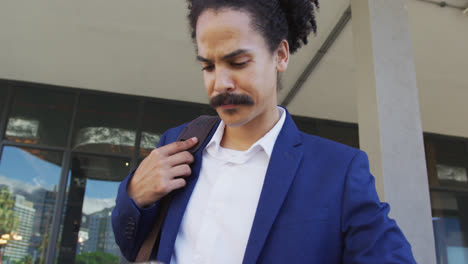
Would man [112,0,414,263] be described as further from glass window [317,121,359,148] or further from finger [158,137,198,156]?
A: glass window [317,121,359,148]

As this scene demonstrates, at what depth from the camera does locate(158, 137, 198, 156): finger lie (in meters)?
1.20

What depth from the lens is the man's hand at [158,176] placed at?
3.65ft

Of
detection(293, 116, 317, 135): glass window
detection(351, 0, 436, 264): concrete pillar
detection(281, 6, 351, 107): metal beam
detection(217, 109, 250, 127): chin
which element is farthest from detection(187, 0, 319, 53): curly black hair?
detection(293, 116, 317, 135): glass window

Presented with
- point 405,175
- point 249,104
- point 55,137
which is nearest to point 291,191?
point 249,104

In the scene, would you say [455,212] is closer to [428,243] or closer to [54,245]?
[428,243]

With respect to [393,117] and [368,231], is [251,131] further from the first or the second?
[393,117]

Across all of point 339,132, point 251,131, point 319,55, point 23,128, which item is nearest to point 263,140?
point 251,131

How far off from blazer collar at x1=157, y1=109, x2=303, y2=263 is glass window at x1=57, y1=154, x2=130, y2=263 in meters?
4.99

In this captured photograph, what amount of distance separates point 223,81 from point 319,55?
181 inches

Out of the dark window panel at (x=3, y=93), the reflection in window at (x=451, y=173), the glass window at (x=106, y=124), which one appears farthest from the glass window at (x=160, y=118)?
the reflection in window at (x=451, y=173)

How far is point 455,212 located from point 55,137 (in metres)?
7.43

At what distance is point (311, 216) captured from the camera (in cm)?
96

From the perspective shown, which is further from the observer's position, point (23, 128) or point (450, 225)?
point (450, 225)

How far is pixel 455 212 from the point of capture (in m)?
7.29
